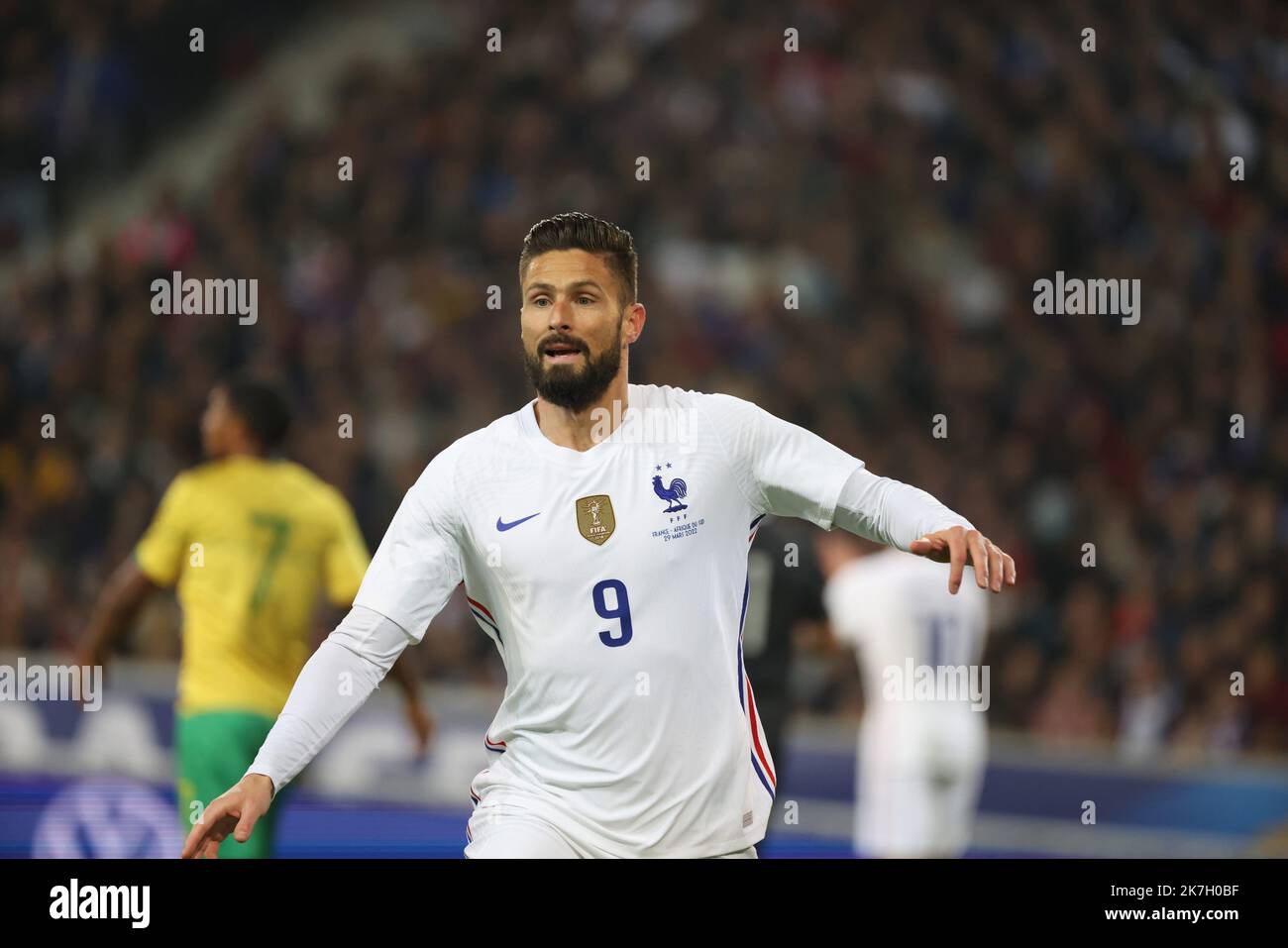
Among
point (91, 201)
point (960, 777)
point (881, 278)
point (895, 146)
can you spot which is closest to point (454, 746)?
point (960, 777)

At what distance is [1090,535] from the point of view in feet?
35.3

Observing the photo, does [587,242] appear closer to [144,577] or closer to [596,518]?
[596,518]

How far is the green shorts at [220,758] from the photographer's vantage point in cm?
665

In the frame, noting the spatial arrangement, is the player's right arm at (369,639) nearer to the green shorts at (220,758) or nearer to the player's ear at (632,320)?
the player's ear at (632,320)

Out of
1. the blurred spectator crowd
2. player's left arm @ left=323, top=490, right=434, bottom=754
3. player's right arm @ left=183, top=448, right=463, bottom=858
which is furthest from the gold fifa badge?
the blurred spectator crowd

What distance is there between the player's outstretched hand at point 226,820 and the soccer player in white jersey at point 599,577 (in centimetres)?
14

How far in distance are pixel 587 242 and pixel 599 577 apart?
2.57 feet

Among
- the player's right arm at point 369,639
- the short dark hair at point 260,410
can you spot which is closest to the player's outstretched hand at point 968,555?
the player's right arm at point 369,639

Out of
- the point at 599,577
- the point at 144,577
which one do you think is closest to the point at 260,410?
the point at 144,577

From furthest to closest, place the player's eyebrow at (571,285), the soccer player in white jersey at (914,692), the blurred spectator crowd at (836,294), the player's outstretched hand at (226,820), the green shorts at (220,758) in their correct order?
the blurred spectator crowd at (836,294)
the soccer player in white jersey at (914,692)
the green shorts at (220,758)
the player's eyebrow at (571,285)
the player's outstretched hand at (226,820)

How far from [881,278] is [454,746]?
186 inches

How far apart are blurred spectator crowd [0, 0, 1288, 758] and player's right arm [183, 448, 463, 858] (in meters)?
6.57

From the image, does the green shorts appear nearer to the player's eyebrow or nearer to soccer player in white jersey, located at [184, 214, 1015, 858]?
soccer player in white jersey, located at [184, 214, 1015, 858]

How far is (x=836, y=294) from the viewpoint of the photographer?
1251cm
